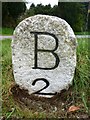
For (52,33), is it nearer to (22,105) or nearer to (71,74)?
(71,74)

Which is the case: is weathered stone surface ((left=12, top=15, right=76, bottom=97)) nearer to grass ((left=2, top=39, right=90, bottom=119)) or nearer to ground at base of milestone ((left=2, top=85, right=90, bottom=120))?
ground at base of milestone ((left=2, top=85, right=90, bottom=120))

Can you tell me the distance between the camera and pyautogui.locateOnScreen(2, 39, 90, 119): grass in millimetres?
3100

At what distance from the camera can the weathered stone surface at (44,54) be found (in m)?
3.08

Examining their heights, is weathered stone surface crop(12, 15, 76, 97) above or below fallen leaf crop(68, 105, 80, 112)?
above

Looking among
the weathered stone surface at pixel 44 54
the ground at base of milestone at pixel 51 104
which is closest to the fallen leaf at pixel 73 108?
the ground at base of milestone at pixel 51 104

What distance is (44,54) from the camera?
10.3 ft

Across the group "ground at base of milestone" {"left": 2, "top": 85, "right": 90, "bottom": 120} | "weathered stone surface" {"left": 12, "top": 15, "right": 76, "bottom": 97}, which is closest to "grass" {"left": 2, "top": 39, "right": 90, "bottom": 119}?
"ground at base of milestone" {"left": 2, "top": 85, "right": 90, "bottom": 120}

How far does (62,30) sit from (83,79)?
0.59 m

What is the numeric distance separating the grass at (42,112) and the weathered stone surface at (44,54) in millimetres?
160

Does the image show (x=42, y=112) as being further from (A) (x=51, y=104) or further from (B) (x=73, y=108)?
(B) (x=73, y=108)

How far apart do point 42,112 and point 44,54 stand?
0.50m

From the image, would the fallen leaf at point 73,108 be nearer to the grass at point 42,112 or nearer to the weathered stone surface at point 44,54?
the grass at point 42,112

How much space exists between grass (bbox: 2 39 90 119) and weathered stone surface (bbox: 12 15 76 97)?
0.52 ft

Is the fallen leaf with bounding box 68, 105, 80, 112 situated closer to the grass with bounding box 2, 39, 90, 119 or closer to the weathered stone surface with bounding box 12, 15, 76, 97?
the grass with bounding box 2, 39, 90, 119
